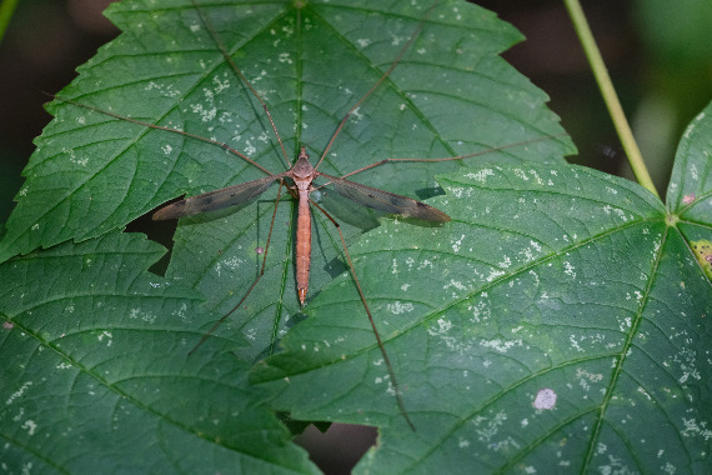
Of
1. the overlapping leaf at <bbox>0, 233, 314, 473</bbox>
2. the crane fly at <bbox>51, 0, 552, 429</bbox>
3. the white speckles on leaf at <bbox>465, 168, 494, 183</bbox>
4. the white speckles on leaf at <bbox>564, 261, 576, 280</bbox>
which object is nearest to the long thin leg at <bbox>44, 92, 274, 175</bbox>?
the crane fly at <bbox>51, 0, 552, 429</bbox>

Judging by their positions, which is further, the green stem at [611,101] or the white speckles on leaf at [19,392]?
the green stem at [611,101]

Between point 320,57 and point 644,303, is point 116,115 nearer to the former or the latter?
point 320,57

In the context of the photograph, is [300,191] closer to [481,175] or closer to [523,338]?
[481,175]

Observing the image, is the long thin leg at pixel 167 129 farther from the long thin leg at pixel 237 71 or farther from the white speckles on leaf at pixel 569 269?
the white speckles on leaf at pixel 569 269

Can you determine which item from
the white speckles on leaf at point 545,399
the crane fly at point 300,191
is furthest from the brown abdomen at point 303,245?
the white speckles on leaf at point 545,399

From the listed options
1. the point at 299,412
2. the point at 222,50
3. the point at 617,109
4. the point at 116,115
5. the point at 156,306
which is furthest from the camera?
the point at 617,109

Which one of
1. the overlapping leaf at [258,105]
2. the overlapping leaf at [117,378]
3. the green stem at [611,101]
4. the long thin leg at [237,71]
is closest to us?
the overlapping leaf at [117,378]

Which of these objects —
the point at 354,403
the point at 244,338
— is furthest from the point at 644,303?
the point at 244,338

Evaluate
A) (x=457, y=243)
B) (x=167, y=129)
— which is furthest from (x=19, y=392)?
(x=457, y=243)
